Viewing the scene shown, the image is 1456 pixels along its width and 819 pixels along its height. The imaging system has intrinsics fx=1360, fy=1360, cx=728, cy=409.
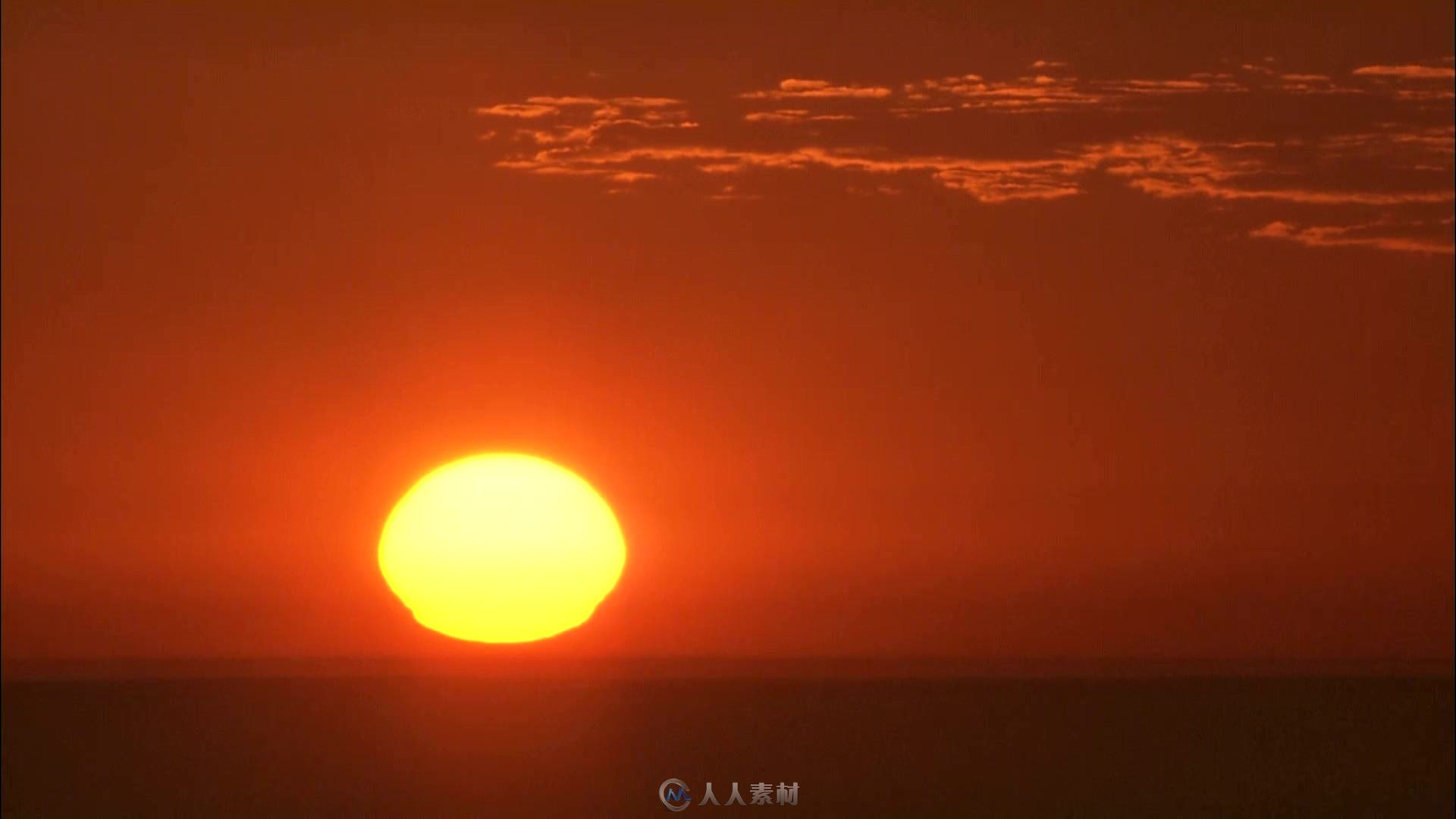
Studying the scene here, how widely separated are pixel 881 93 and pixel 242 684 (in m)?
2.65

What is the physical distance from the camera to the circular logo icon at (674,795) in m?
3.93

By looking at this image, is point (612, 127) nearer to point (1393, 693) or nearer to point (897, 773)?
point (897, 773)

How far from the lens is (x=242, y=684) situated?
13.9ft

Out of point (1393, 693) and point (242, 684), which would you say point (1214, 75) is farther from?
point (242, 684)

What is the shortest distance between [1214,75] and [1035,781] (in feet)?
6.94

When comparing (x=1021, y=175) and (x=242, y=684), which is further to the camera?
(x=242, y=684)

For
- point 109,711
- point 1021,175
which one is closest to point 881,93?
point 1021,175

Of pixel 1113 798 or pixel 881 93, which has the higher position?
pixel 881 93

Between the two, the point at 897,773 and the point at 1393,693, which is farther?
the point at 1393,693

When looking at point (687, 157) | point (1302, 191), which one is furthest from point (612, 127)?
point (1302, 191)

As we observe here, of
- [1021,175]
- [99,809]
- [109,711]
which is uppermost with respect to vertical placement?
[1021,175]

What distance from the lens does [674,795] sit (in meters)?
3.94

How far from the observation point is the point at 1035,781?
4059 mm

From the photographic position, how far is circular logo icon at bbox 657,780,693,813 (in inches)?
155
